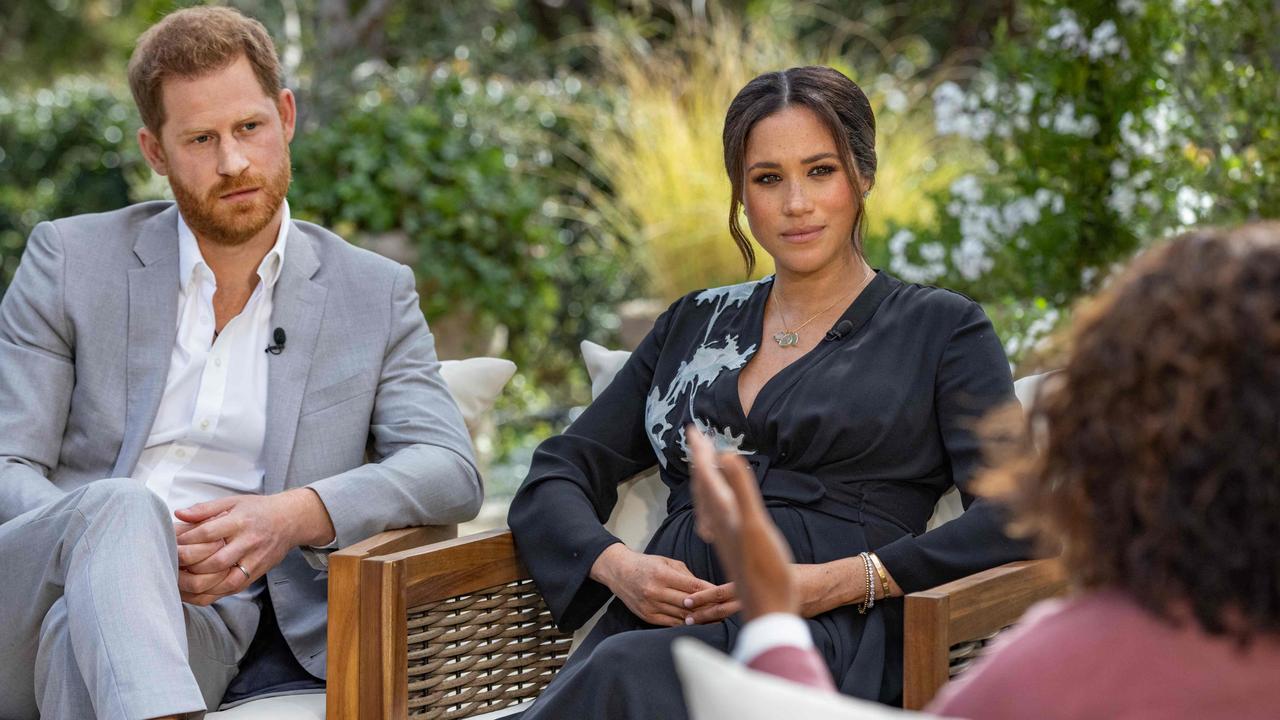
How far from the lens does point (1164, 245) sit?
110 centimetres

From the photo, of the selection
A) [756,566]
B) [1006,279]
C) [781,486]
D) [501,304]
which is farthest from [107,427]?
[501,304]

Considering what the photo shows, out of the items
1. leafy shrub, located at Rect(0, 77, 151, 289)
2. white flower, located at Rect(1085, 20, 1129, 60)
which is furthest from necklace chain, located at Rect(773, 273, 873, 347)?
leafy shrub, located at Rect(0, 77, 151, 289)

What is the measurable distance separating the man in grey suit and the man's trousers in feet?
0.42

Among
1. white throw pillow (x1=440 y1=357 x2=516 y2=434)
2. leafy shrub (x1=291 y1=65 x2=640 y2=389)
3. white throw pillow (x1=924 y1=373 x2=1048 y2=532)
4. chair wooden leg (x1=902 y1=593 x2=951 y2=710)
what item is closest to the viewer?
chair wooden leg (x1=902 y1=593 x2=951 y2=710)

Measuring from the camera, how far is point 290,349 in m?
2.66

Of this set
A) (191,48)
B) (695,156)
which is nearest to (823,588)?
(191,48)

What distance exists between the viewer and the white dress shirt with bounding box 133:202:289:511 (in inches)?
103

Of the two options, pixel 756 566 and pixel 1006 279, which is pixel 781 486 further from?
pixel 1006 279

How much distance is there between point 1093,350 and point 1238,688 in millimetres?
268

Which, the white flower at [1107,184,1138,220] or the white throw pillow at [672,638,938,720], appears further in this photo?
the white flower at [1107,184,1138,220]

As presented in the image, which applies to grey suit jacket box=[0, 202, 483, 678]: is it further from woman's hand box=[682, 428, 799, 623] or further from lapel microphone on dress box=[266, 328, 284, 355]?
woman's hand box=[682, 428, 799, 623]

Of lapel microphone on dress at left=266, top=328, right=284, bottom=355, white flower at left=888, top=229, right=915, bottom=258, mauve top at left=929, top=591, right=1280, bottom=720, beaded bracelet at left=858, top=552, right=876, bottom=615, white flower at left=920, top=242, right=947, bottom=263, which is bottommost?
beaded bracelet at left=858, top=552, right=876, bottom=615

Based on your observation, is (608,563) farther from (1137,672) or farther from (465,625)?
(1137,672)

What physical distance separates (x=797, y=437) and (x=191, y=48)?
1.31m
